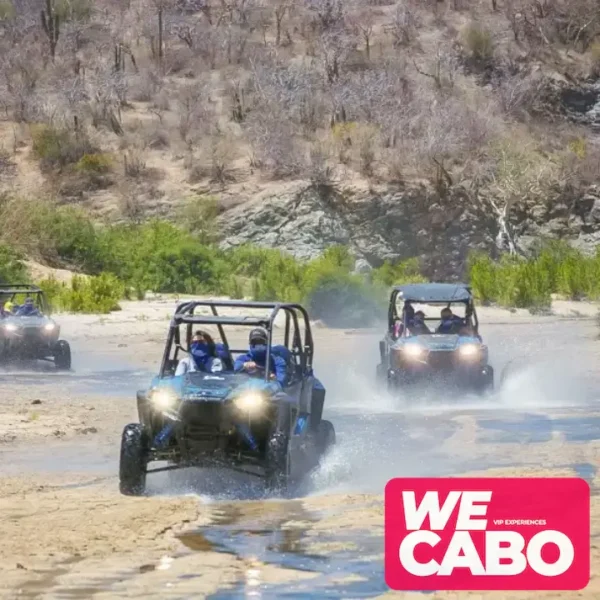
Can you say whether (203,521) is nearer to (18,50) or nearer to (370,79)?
(370,79)

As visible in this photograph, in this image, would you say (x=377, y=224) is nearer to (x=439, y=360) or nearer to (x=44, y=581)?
(x=439, y=360)

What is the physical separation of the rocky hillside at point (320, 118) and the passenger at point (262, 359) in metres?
29.9

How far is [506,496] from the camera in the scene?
460 inches

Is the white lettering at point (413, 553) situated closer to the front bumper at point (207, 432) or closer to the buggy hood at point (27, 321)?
the front bumper at point (207, 432)

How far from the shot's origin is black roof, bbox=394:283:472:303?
67.8 ft

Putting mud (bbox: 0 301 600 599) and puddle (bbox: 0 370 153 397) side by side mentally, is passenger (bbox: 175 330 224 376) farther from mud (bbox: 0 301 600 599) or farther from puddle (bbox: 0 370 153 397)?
puddle (bbox: 0 370 153 397)

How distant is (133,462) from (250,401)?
3.54 feet

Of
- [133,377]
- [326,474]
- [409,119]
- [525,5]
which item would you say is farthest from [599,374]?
[525,5]

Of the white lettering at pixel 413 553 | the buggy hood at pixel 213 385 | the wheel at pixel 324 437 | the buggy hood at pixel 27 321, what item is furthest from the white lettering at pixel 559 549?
the buggy hood at pixel 27 321

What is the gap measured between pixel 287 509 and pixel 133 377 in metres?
13.8

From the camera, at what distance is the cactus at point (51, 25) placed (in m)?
66.6

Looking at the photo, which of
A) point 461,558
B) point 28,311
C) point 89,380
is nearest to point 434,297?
point 89,380

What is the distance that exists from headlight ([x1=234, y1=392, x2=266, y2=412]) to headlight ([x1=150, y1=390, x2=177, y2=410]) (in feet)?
1.74

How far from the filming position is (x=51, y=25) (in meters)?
67.4
